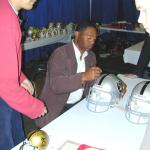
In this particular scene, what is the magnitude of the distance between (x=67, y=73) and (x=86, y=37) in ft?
0.99

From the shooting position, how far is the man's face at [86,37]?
2.12 meters

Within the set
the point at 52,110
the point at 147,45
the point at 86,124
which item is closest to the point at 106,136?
the point at 86,124

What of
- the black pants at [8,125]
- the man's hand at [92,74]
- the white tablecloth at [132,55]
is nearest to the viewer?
the black pants at [8,125]

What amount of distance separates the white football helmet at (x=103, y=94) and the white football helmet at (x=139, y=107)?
136mm

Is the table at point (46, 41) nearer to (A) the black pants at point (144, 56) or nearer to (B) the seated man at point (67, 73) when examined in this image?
(A) the black pants at point (144, 56)

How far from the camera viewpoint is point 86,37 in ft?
Result: 7.00

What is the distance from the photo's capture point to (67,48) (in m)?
2.15

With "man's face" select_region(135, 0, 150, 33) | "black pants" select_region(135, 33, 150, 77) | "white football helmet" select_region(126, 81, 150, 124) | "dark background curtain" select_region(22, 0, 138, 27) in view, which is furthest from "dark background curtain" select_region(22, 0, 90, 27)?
"man's face" select_region(135, 0, 150, 33)

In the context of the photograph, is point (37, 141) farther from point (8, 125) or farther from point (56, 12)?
point (56, 12)

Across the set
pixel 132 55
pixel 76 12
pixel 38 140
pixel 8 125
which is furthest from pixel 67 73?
pixel 76 12

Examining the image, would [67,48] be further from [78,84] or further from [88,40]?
[78,84]

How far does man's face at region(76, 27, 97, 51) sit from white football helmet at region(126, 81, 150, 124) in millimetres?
656

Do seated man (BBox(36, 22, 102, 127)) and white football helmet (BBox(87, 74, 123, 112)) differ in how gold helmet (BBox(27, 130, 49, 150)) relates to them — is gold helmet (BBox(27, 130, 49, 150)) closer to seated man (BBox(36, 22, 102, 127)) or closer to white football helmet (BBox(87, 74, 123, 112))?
white football helmet (BBox(87, 74, 123, 112))

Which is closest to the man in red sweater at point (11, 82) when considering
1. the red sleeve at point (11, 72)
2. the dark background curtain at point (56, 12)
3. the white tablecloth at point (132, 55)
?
the red sleeve at point (11, 72)
